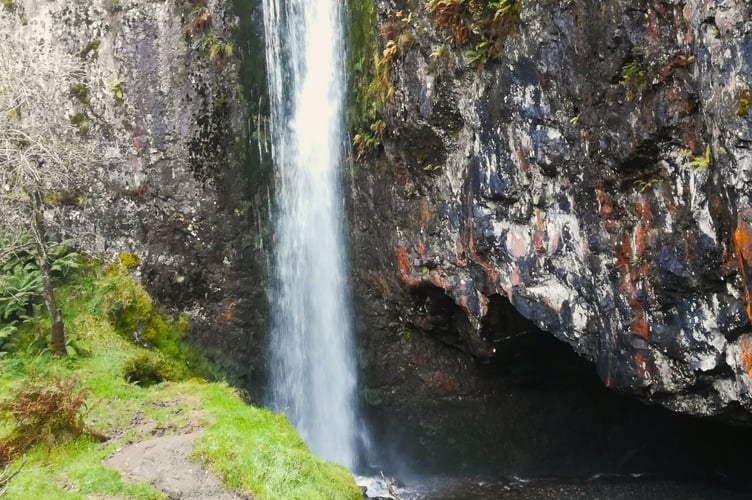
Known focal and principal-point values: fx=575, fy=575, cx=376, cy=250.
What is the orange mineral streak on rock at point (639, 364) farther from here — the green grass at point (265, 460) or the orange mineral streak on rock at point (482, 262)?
the green grass at point (265, 460)

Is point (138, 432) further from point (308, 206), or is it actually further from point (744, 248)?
point (744, 248)

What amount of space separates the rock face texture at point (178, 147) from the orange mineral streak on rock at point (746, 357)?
1077cm

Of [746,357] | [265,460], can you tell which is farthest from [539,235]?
[265,460]

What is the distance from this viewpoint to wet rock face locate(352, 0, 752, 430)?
7.31 m

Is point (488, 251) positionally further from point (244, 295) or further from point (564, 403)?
point (244, 295)

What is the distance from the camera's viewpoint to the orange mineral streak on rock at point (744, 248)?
21.6 feet

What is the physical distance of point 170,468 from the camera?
768 centimetres

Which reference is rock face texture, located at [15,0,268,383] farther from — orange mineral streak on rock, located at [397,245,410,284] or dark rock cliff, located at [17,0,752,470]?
orange mineral streak on rock, located at [397,245,410,284]

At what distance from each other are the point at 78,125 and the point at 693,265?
14308 millimetres

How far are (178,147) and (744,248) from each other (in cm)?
1273

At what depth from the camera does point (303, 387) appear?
14.5m

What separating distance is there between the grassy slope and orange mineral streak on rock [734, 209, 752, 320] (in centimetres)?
598

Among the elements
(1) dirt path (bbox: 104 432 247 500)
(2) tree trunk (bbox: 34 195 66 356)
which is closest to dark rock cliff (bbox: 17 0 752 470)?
(2) tree trunk (bbox: 34 195 66 356)

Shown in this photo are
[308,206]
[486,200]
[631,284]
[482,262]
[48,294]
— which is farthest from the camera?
[308,206]
